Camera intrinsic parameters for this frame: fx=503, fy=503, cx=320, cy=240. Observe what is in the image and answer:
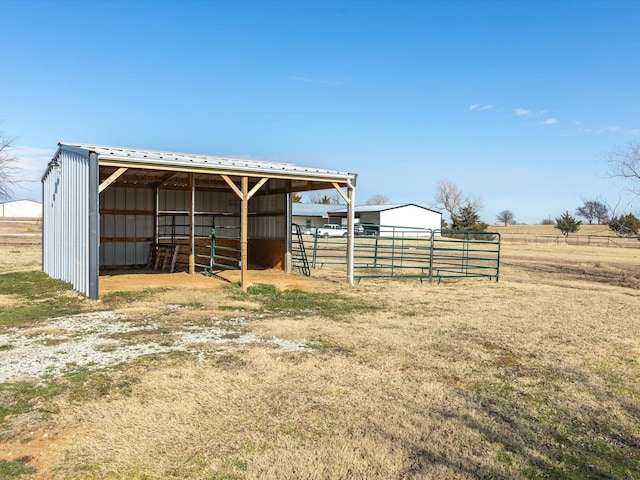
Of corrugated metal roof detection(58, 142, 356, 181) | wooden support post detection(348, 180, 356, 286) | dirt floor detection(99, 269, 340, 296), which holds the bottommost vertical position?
dirt floor detection(99, 269, 340, 296)

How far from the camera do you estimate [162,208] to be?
56.2 ft

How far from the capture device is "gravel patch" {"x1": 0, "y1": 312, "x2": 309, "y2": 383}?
5438mm

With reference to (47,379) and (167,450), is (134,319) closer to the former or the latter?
(47,379)

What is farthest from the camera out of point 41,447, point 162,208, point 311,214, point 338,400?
point 311,214

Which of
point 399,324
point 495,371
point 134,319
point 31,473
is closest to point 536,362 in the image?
point 495,371

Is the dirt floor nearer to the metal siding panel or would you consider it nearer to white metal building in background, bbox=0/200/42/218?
the metal siding panel

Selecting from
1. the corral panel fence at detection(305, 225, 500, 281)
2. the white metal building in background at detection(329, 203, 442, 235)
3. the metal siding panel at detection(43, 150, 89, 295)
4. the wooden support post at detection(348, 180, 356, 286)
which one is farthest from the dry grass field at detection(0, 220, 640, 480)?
the white metal building in background at detection(329, 203, 442, 235)

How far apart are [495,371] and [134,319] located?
17.9 feet

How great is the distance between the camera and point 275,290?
11.4 m

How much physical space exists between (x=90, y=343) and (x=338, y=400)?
3.60 metres

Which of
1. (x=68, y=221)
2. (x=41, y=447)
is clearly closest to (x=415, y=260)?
(x=68, y=221)

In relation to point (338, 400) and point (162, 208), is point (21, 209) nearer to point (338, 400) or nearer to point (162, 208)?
point (162, 208)

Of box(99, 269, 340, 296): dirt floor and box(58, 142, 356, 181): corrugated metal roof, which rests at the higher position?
box(58, 142, 356, 181): corrugated metal roof

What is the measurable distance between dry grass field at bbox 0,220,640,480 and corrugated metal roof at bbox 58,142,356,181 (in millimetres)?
3108
